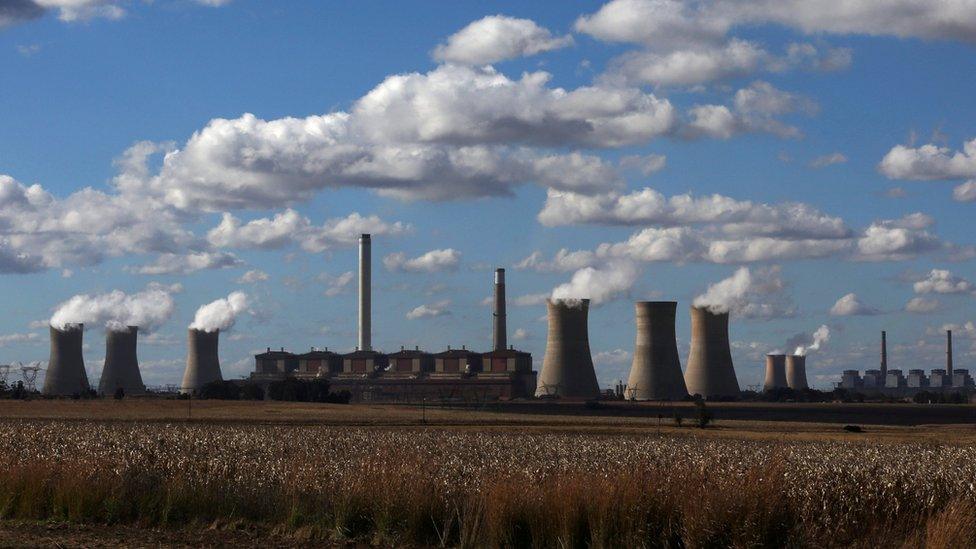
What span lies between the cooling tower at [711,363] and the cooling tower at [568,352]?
8096 mm

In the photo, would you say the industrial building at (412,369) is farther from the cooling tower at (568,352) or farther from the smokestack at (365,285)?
the cooling tower at (568,352)

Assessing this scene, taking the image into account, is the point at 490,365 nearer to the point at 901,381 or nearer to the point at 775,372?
the point at 775,372

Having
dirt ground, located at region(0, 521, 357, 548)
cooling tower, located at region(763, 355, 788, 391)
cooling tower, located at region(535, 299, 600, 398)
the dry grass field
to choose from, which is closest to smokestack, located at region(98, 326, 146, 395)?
cooling tower, located at region(535, 299, 600, 398)

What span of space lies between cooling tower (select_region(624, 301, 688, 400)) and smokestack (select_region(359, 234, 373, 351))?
3205 cm

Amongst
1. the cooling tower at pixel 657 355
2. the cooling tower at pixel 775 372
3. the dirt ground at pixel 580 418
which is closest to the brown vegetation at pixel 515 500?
the dirt ground at pixel 580 418

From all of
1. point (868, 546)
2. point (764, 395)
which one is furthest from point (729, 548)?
point (764, 395)

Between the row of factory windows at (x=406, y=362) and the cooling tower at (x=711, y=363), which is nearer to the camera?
the cooling tower at (x=711, y=363)

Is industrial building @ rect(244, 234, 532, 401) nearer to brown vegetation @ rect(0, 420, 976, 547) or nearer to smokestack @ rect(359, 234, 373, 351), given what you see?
smokestack @ rect(359, 234, 373, 351)

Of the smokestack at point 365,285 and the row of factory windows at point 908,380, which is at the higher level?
the smokestack at point 365,285

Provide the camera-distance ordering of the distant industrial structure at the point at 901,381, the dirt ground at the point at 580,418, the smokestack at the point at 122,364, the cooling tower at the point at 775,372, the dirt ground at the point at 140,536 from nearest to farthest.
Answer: the dirt ground at the point at 140,536 → the dirt ground at the point at 580,418 → the smokestack at the point at 122,364 → the cooling tower at the point at 775,372 → the distant industrial structure at the point at 901,381

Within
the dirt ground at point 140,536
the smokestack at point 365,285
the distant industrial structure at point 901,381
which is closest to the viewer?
the dirt ground at point 140,536

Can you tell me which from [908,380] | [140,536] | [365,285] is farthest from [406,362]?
[140,536]

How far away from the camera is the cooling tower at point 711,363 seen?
3482 inches

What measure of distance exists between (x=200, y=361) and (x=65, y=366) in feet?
47.5
